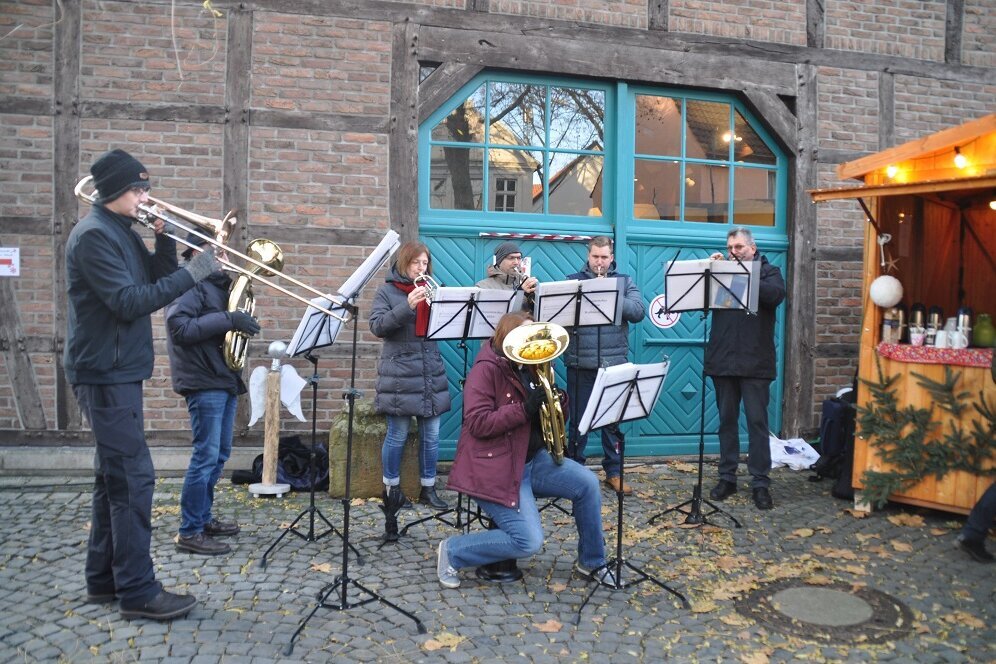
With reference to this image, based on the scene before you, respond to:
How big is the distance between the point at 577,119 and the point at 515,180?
0.83 metres

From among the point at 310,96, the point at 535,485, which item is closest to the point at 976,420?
the point at 535,485

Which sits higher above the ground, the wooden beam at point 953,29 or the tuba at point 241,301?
the wooden beam at point 953,29

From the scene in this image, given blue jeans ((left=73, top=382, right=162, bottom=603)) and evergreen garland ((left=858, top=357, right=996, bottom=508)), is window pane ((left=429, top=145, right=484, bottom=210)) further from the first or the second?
blue jeans ((left=73, top=382, right=162, bottom=603))

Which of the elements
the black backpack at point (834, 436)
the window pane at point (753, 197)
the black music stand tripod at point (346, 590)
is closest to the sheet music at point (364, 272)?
the black music stand tripod at point (346, 590)

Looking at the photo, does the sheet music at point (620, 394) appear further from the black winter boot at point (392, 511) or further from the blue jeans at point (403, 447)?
the blue jeans at point (403, 447)

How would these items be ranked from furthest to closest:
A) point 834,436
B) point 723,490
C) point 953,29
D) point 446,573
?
point 953,29 < point 834,436 < point 723,490 < point 446,573

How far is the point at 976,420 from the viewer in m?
6.03

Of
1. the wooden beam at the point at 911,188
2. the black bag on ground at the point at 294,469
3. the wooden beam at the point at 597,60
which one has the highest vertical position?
the wooden beam at the point at 597,60

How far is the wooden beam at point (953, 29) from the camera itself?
864 cm

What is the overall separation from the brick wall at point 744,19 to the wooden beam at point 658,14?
0.14 feet

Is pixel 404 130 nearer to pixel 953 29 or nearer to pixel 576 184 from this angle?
pixel 576 184

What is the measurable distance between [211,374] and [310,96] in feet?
9.78

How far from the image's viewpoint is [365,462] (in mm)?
6652

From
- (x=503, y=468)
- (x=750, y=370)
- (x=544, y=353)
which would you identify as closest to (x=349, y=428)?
(x=503, y=468)
